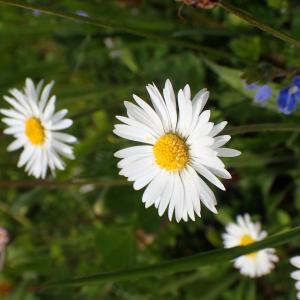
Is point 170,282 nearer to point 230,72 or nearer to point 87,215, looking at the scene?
point 87,215

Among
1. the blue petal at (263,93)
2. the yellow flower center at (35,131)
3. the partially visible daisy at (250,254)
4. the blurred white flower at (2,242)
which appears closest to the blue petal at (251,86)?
the blue petal at (263,93)

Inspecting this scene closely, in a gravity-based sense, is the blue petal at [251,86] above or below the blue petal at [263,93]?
above

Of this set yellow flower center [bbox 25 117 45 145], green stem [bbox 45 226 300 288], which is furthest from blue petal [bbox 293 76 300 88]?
yellow flower center [bbox 25 117 45 145]

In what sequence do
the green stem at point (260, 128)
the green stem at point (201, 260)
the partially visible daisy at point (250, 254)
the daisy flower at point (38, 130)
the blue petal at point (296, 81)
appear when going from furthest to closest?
the partially visible daisy at point (250, 254), the daisy flower at point (38, 130), the blue petal at point (296, 81), the green stem at point (260, 128), the green stem at point (201, 260)

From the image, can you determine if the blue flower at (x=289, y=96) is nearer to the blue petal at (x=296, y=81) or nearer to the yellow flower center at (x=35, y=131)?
the blue petal at (x=296, y=81)

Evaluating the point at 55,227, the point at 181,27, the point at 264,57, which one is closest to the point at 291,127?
the point at 264,57

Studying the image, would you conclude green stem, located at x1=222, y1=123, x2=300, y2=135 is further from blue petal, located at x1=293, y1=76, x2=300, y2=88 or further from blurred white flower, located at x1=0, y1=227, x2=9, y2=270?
blurred white flower, located at x1=0, y1=227, x2=9, y2=270

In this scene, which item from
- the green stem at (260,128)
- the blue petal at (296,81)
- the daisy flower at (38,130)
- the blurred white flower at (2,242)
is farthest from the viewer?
the blurred white flower at (2,242)

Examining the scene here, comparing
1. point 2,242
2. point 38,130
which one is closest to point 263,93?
point 38,130
